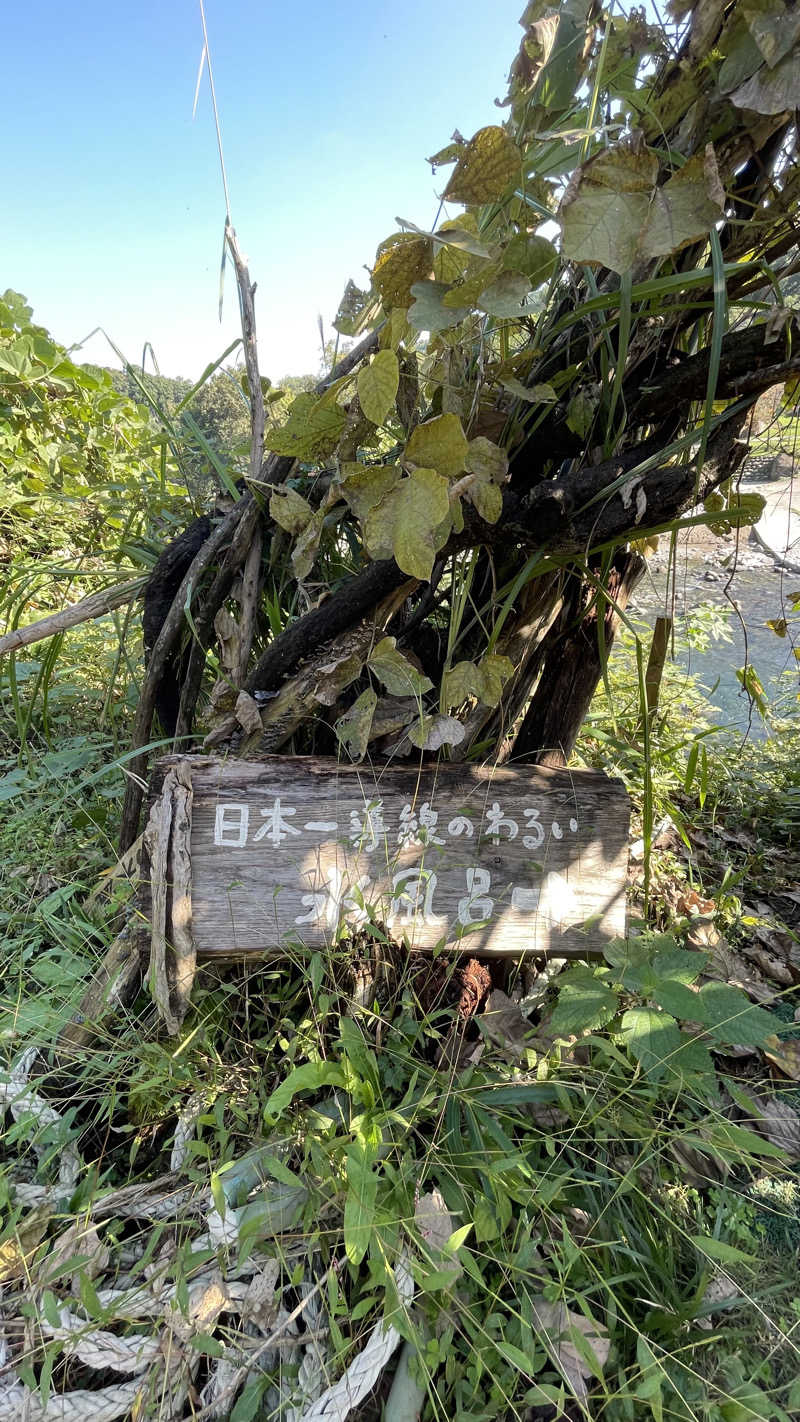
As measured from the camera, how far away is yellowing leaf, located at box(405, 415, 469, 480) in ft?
2.77

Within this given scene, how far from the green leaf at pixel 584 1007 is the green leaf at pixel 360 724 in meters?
0.48

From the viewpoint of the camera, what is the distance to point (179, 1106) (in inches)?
41.3

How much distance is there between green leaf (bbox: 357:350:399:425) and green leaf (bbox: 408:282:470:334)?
0.05 metres

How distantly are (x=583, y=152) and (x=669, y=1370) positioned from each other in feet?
4.73

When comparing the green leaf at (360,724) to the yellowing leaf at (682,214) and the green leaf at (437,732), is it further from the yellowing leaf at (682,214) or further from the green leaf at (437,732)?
the yellowing leaf at (682,214)

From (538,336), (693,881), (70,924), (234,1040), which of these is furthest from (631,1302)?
(538,336)

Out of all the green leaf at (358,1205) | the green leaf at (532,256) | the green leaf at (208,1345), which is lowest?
the green leaf at (208,1345)

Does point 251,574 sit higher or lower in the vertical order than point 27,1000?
higher

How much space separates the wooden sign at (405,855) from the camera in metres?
1.10

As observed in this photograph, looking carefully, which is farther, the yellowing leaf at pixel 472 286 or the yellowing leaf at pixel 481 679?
the yellowing leaf at pixel 481 679

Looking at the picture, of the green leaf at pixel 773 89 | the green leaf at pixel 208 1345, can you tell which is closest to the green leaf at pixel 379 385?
the green leaf at pixel 773 89

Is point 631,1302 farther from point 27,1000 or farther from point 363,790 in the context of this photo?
point 27,1000

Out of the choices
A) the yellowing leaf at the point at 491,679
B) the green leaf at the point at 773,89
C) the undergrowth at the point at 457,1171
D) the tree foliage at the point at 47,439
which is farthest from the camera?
the tree foliage at the point at 47,439

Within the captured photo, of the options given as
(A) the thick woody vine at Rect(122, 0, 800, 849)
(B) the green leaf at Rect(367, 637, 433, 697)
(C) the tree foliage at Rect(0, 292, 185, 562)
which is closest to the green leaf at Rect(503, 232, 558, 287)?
(A) the thick woody vine at Rect(122, 0, 800, 849)
